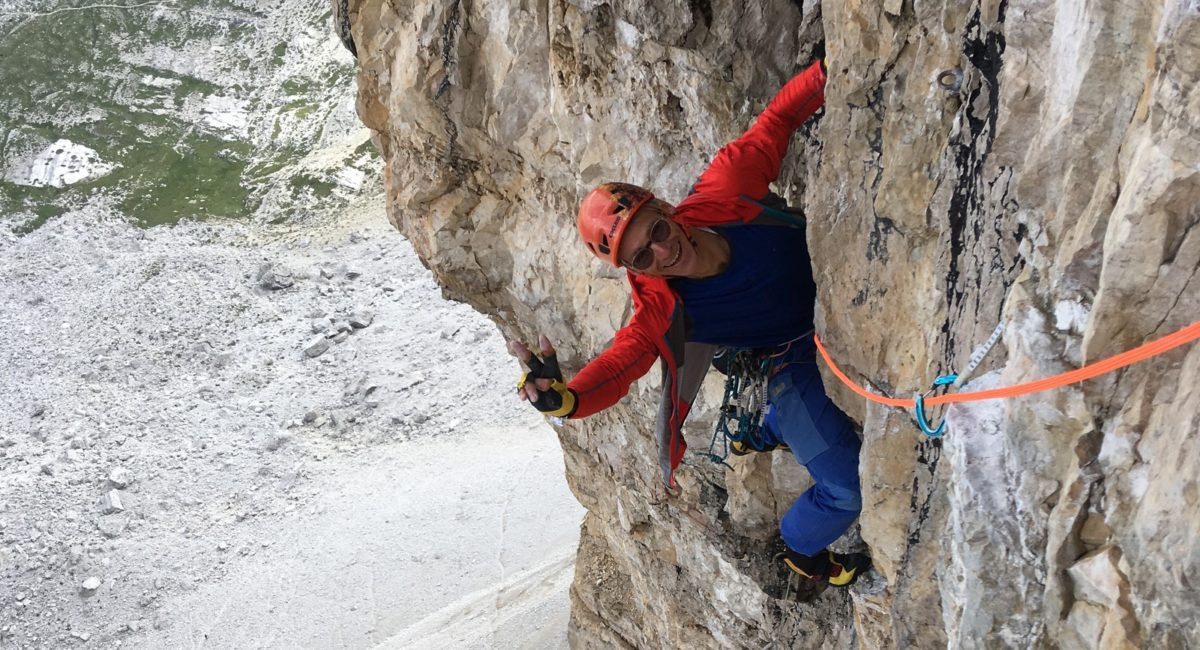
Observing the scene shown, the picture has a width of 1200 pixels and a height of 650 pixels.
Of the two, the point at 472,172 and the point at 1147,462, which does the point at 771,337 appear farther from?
the point at 472,172

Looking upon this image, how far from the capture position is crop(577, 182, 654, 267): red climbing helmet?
4977mm

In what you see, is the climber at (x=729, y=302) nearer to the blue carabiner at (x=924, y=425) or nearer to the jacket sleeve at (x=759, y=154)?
the jacket sleeve at (x=759, y=154)

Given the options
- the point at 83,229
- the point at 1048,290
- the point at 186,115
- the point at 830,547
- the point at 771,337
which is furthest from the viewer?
the point at 186,115

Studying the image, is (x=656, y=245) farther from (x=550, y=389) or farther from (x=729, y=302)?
(x=550, y=389)

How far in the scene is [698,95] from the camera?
627cm

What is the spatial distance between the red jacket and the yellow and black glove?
0.34 feet

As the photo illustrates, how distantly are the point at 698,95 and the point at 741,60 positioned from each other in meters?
0.54

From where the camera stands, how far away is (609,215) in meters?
5.01

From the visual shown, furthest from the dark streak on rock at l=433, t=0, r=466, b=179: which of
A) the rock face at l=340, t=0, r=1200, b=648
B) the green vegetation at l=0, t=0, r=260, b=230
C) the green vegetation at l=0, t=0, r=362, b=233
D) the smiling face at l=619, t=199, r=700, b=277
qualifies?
the green vegetation at l=0, t=0, r=260, b=230

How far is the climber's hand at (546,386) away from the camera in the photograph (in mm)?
4992

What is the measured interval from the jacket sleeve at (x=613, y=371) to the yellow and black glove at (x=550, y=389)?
0.06 metres

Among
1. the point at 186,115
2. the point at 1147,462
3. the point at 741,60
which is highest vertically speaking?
the point at 741,60

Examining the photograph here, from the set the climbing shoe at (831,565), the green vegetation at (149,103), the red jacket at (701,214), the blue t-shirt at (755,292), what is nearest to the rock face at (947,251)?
the climbing shoe at (831,565)

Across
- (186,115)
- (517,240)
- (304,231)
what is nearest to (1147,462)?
(517,240)
